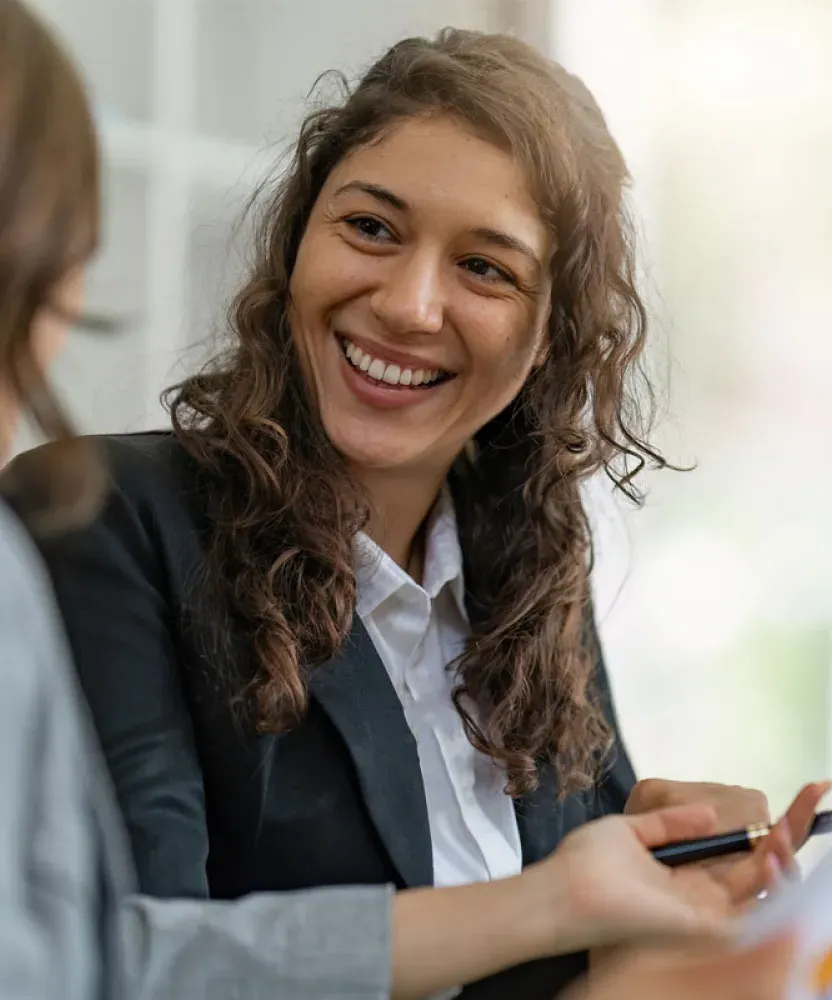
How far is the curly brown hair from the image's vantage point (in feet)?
2.37

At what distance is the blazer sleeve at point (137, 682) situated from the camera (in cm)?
62

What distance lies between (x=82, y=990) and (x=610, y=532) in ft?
2.65

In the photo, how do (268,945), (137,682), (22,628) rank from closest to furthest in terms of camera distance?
(22,628), (268,945), (137,682)

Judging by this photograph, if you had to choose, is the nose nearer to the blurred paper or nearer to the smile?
the smile

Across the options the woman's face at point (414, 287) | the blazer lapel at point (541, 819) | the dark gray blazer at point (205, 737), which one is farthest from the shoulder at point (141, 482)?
the blazer lapel at point (541, 819)

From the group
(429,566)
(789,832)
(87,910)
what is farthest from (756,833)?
(87,910)

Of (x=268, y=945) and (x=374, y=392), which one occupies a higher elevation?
(x=374, y=392)

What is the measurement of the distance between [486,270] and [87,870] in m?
0.46

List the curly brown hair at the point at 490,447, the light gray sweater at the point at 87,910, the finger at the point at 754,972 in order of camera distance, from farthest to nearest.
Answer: the curly brown hair at the point at 490,447
the finger at the point at 754,972
the light gray sweater at the point at 87,910

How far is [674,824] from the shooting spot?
68 centimetres

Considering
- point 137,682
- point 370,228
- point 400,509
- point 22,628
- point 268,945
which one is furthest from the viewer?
point 400,509

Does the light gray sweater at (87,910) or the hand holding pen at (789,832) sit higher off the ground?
the light gray sweater at (87,910)

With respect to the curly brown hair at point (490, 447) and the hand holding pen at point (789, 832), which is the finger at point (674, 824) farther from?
the curly brown hair at point (490, 447)

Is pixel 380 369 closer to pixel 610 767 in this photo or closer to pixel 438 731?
pixel 438 731
